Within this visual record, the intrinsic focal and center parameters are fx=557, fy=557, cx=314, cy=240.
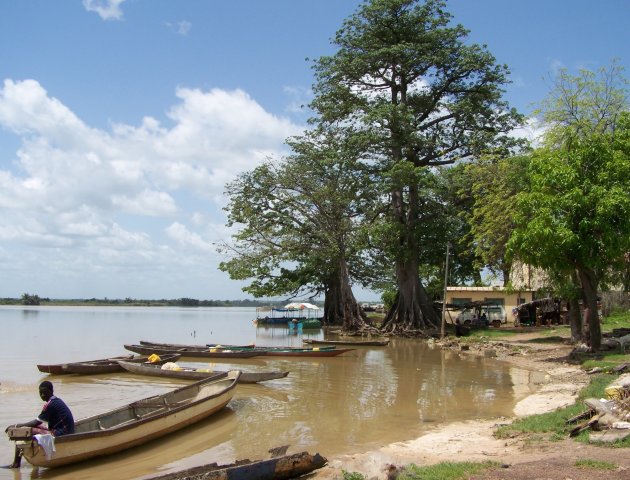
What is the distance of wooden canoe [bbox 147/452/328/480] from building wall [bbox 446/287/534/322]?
106 feet

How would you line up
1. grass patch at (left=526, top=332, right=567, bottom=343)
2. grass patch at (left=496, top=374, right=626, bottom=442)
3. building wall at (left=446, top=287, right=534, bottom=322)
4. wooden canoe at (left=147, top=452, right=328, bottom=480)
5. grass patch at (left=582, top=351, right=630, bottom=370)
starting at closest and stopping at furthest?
wooden canoe at (left=147, top=452, right=328, bottom=480)
grass patch at (left=496, top=374, right=626, bottom=442)
grass patch at (left=582, top=351, right=630, bottom=370)
grass patch at (left=526, top=332, right=567, bottom=343)
building wall at (left=446, top=287, right=534, bottom=322)

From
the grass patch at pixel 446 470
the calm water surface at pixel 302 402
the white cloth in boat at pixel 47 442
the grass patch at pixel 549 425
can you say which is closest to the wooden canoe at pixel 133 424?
the white cloth in boat at pixel 47 442

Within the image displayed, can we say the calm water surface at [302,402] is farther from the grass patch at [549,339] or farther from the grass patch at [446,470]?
the grass patch at [549,339]

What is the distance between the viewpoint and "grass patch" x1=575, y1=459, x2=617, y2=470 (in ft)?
21.2

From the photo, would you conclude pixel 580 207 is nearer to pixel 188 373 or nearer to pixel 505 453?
pixel 505 453

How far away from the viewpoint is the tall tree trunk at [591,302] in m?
17.9

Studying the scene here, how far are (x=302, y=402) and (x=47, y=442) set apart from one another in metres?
7.28

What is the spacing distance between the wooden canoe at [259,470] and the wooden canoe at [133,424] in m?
2.52

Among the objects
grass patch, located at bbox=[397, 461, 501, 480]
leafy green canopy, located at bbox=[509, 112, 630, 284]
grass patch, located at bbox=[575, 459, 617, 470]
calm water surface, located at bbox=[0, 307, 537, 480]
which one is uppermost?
leafy green canopy, located at bbox=[509, 112, 630, 284]

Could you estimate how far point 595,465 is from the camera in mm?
6566

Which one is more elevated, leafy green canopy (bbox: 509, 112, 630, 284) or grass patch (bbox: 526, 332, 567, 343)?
leafy green canopy (bbox: 509, 112, 630, 284)

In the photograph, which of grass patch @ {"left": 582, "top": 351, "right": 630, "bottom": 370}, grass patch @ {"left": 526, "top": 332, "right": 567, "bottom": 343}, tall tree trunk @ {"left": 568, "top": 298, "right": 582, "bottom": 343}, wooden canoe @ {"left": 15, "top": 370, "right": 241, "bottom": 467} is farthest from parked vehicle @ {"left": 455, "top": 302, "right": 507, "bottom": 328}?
wooden canoe @ {"left": 15, "top": 370, "right": 241, "bottom": 467}

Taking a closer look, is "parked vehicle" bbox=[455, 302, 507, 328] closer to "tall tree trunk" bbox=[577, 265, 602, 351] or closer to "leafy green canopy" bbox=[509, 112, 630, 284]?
"tall tree trunk" bbox=[577, 265, 602, 351]

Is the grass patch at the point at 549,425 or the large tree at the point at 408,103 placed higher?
the large tree at the point at 408,103
